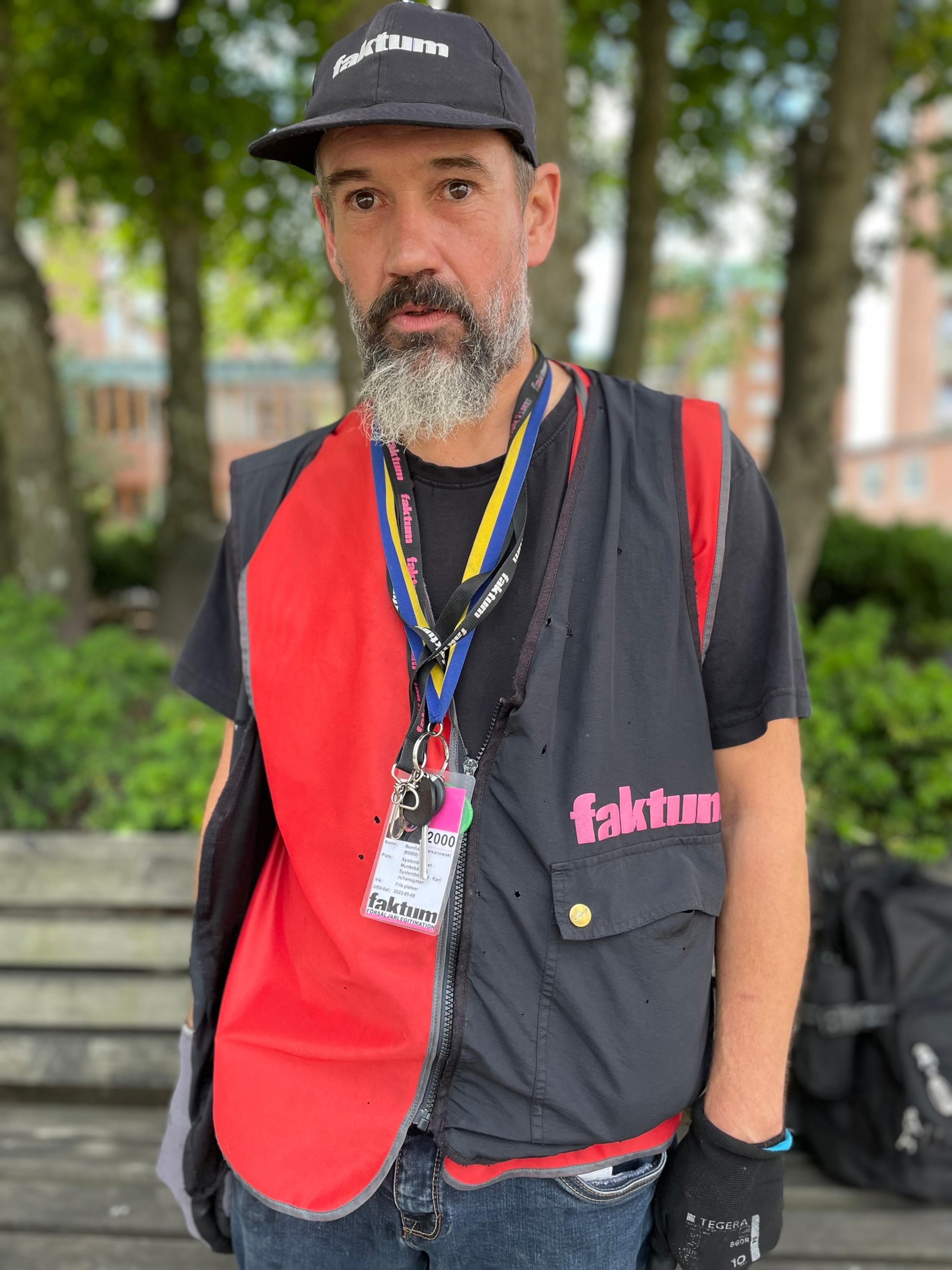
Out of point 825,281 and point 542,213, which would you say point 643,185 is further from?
point 542,213

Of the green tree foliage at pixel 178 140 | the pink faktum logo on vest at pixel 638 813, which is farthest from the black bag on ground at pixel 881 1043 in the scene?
the green tree foliage at pixel 178 140

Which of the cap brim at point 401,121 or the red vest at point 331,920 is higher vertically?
the cap brim at point 401,121

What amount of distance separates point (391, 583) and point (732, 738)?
1.92ft

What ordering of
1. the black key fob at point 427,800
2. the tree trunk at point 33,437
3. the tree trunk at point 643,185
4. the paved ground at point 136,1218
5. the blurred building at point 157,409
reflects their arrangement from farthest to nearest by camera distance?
1. the blurred building at point 157,409
2. the tree trunk at point 643,185
3. the tree trunk at point 33,437
4. the paved ground at point 136,1218
5. the black key fob at point 427,800

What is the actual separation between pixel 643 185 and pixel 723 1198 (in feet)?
24.6

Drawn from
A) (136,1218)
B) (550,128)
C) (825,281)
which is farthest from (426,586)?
(825,281)

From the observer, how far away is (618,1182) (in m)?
1.57

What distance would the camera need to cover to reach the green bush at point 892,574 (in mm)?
9703

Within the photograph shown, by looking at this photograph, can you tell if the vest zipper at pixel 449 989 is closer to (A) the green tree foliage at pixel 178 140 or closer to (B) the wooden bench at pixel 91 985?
(B) the wooden bench at pixel 91 985

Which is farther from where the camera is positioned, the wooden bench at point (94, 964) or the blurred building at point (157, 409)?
the blurred building at point (157, 409)

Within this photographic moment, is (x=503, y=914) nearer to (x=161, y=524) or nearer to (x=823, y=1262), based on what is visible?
(x=823, y=1262)

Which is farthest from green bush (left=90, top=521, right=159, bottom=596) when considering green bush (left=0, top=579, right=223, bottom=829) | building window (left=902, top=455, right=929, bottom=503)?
building window (left=902, top=455, right=929, bottom=503)

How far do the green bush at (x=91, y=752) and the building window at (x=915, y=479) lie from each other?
37.7 meters

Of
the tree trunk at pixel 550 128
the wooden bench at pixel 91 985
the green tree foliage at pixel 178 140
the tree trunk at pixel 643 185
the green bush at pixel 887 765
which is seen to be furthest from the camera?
the green tree foliage at pixel 178 140
